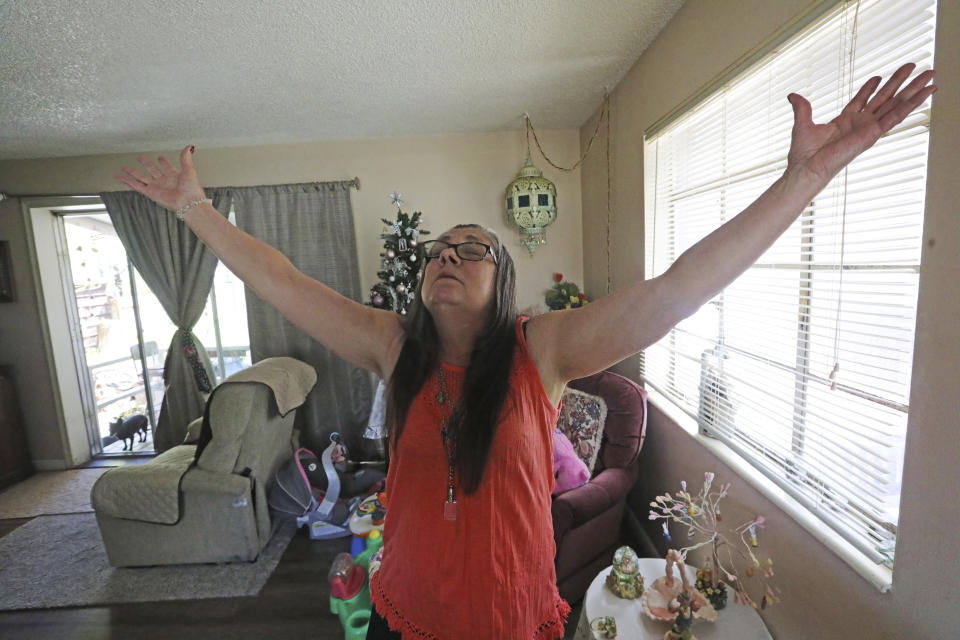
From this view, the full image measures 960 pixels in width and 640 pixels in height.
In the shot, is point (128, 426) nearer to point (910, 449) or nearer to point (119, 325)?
point (119, 325)

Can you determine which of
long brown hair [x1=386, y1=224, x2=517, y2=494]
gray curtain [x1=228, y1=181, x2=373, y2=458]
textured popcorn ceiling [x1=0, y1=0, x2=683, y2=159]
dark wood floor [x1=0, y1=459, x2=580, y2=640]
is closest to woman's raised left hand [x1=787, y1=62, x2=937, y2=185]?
long brown hair [x1=386, y1=224, x2=517, y2=494]

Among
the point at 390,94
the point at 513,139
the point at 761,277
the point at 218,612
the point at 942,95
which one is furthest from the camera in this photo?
the point at 513,139

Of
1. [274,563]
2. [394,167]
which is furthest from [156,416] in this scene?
[394,167]

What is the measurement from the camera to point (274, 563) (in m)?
2.34

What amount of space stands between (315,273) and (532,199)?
182cm

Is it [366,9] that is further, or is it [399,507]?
[366,9]

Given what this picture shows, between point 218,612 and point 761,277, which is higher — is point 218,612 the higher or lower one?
the lower one

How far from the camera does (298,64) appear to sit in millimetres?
2066

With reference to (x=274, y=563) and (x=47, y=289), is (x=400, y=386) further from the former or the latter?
(x=47, y=289)

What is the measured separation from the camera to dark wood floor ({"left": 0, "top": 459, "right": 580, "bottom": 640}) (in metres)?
1.91

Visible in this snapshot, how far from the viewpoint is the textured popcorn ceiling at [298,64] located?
166 cm

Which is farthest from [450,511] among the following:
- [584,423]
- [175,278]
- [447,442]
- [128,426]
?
[128,426]

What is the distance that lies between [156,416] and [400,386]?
429 cm

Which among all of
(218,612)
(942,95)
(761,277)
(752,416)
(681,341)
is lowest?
(218,612)
